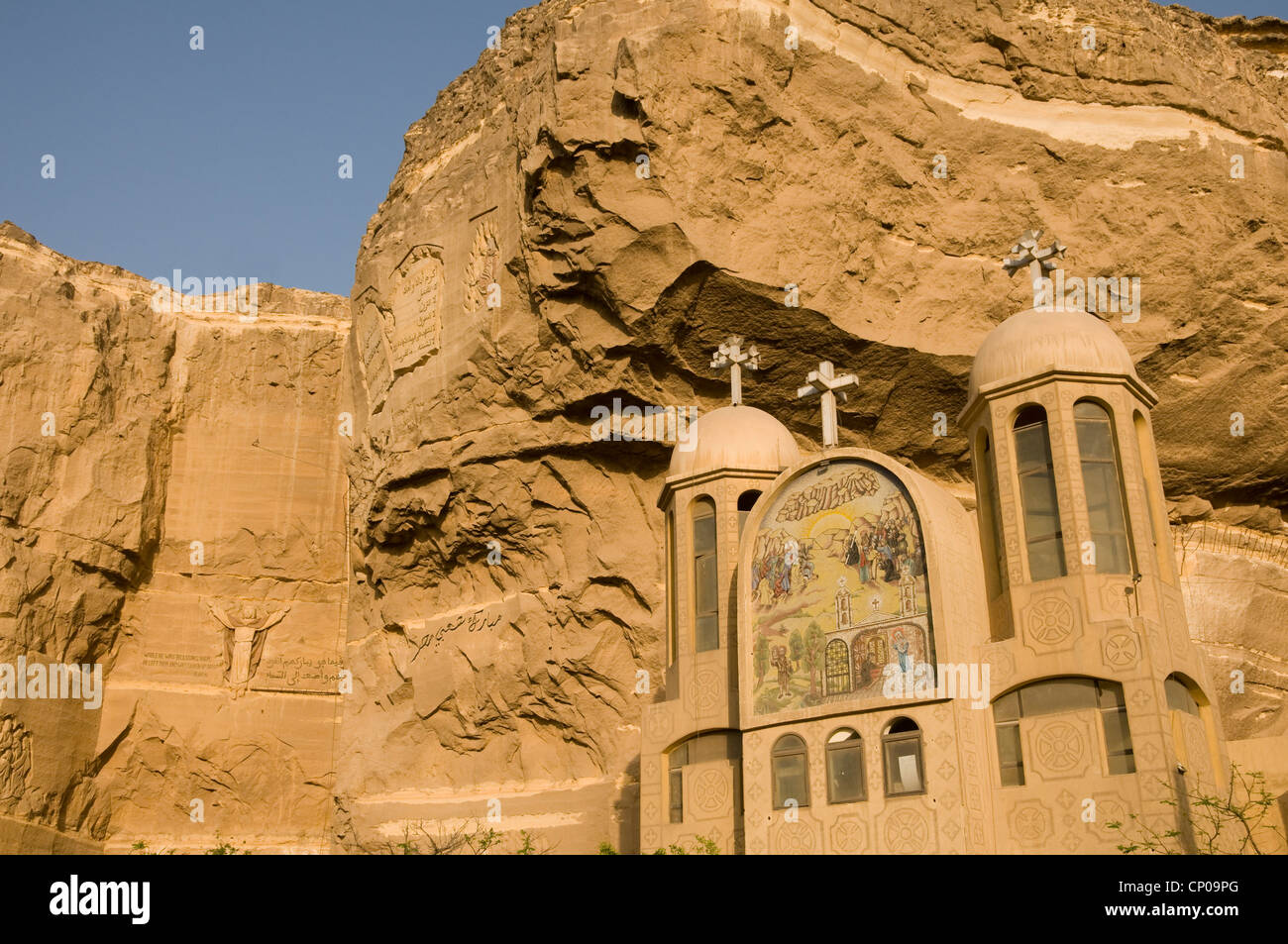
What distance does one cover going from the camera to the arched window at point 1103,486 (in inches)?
545

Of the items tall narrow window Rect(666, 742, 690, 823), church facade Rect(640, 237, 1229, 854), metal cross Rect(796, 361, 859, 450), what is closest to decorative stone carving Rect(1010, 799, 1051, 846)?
church facade Rect(640, 237, 1229, 854)

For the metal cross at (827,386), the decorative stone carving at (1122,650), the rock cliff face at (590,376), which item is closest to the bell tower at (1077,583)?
the decorative stone carving at (1122,650)

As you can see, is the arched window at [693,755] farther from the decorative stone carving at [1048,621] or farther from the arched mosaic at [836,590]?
the decorative stone carving at [1048,621]

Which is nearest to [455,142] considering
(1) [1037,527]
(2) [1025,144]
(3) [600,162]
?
(3) [600,162]

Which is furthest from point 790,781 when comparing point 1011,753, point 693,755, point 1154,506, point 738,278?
point 738,278

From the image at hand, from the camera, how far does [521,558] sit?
73.0 feet

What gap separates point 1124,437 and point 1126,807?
12.4 feet

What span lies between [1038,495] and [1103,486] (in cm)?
63

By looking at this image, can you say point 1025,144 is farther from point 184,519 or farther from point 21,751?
point 21,751

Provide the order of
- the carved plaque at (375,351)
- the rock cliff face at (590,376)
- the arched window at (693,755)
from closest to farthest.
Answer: the arched window at (693,755)
the rock cliff face at (590,376)
the carved plaque at (375,351)

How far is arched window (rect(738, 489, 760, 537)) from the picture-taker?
54.9 ft

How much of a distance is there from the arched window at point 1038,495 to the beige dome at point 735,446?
2908mm
